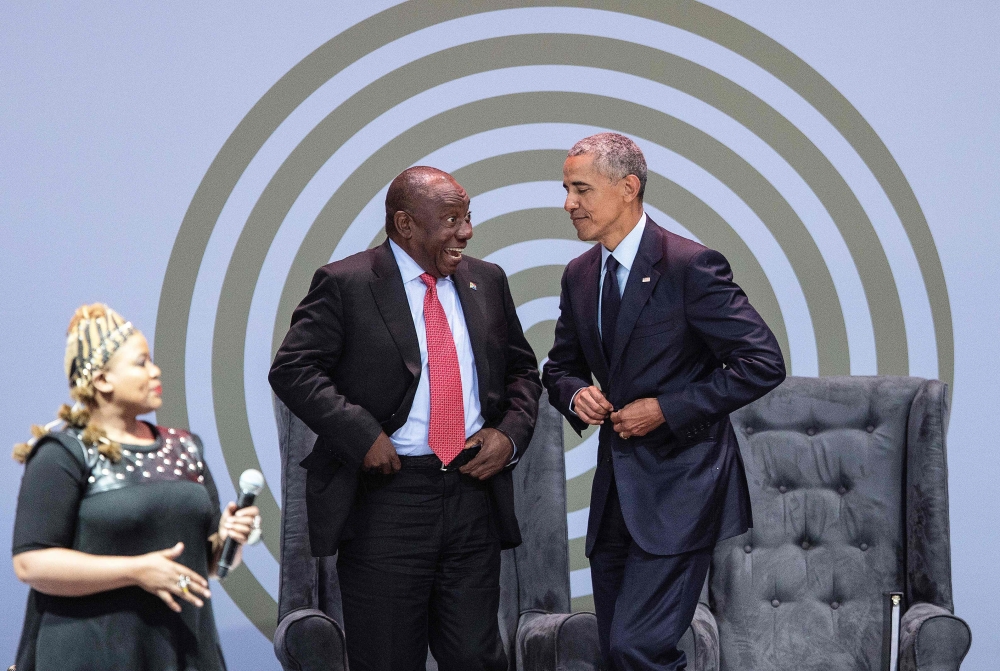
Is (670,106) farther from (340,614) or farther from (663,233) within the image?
(340,614)

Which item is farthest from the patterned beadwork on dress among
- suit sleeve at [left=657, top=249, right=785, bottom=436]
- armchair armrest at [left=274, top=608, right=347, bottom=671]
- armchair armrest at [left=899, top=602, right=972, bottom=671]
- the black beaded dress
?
armchair armrest at [left=899, top=602, right=972, bottom=671]

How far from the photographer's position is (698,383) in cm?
285

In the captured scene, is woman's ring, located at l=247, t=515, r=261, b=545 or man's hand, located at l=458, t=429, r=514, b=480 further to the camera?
man's hand, located at l=458, t=429, r=514, b=480

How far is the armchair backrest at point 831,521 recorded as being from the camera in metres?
3.47

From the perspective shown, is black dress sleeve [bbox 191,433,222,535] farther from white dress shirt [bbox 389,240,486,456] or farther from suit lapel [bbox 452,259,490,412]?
suit lapel [bbox 452,259,490,412]

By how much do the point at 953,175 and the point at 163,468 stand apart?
11.1ft

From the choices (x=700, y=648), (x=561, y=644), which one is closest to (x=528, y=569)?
(x=561, y=644)

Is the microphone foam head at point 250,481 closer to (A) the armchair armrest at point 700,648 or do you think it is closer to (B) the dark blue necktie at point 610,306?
(B) the dark blue necktie at point 610,306

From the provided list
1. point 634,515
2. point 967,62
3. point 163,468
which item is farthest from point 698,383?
point 967,62

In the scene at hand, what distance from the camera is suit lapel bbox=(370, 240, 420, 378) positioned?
2957mm

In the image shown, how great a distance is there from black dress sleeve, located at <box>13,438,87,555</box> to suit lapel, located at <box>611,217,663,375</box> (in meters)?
1.52

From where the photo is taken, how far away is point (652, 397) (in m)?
2.90

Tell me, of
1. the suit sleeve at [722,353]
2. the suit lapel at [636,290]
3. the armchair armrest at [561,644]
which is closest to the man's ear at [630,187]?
the suit lapel at [636,290]

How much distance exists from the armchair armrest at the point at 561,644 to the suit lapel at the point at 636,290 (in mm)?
861
